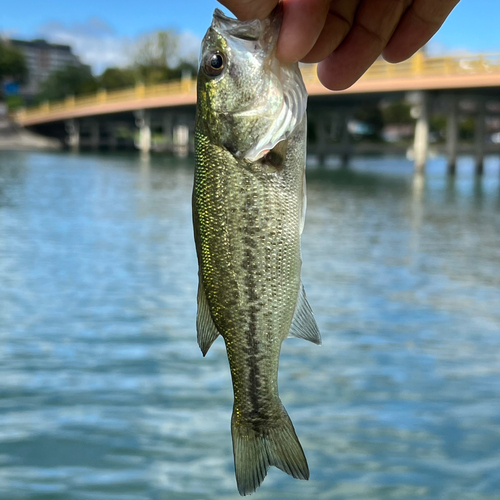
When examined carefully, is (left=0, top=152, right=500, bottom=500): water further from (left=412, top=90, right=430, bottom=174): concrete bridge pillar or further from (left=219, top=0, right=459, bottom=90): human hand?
(left=412, top=90, right=430, bottom=174): concrete bridge pillar

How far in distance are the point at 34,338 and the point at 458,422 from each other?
403cm

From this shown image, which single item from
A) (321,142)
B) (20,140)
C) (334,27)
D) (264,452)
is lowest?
(264,452)

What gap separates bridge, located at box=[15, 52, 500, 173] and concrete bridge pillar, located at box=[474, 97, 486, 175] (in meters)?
0.04

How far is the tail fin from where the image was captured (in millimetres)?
2201

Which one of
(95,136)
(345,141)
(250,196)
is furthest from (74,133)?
(250,196)

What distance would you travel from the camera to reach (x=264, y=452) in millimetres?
2307

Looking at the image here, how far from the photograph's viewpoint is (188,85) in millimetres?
48812

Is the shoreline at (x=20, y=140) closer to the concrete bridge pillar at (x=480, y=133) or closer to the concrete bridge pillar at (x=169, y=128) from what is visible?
the concrete bridge pillar at (x=169, y=128)

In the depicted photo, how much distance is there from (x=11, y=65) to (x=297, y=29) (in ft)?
360

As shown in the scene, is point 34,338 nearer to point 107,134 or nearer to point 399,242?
point 399,242

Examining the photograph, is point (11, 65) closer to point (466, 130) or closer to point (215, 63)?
point (466, 130)

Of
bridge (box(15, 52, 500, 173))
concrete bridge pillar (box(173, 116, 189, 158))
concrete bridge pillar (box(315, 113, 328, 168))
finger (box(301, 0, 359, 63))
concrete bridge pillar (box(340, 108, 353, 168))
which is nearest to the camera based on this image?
finger (box(301, 0, 359, 63))

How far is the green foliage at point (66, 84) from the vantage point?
95.7 metres

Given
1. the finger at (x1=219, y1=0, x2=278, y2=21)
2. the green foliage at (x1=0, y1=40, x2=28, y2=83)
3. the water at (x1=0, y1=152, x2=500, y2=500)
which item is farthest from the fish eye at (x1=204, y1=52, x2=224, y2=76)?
the green foliage at (x1=0, y1=40, x2=28, y2=83)
